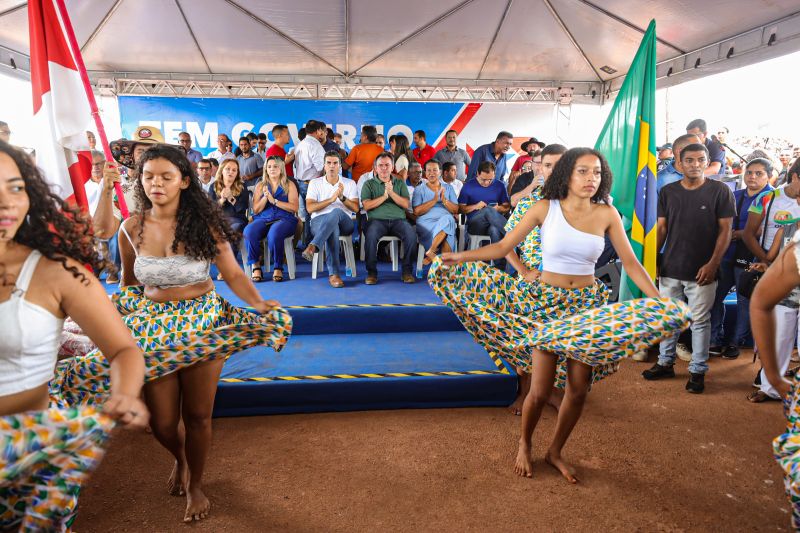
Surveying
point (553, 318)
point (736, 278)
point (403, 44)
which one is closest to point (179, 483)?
point (553, 318)

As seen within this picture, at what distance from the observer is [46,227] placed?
1.38 m

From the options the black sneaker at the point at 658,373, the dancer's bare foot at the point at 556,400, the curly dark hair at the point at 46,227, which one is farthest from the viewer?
the black sneaker at the point at 658,373

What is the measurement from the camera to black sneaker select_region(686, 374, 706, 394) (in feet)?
12.0

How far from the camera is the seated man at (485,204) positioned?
5855mm

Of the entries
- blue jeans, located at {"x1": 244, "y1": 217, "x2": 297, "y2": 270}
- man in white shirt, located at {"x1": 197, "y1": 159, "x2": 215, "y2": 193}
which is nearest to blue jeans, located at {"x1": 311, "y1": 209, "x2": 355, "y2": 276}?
blue jeans, located at {"x1": 244, "y1": 217, "x2": 297, "y2": 270}

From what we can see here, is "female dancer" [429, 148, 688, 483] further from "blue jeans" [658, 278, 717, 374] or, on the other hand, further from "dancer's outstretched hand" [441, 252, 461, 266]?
"blue jeans" [658, 278, 717, 374]

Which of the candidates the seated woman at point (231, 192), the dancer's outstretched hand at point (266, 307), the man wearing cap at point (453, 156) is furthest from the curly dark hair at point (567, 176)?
the man wearing cap at point (453, 156)

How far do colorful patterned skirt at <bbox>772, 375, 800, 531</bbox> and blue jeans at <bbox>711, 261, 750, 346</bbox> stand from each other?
3.44 metres

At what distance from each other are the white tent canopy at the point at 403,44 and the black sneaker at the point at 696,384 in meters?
5.68

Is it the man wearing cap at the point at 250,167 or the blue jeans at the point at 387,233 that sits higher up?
Result: the man wearing cap at the point at 250,167

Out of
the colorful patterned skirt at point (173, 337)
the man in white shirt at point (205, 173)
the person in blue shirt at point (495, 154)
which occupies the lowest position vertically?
the colorful patterned skirt at point (173, 337)

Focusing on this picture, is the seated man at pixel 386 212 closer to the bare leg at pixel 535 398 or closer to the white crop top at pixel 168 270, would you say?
the bare leg at pixel 535 398

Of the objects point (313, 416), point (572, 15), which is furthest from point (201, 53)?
point (313, 416)

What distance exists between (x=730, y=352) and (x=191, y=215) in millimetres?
4860
